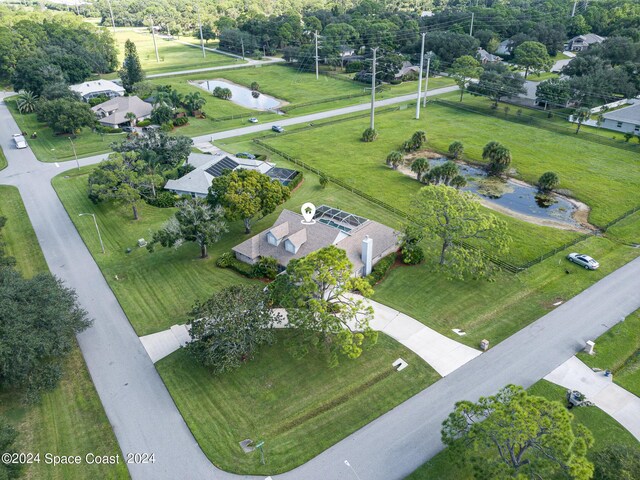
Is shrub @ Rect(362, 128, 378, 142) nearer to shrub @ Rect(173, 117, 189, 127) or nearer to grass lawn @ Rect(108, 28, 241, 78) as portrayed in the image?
shrub @ Rect(173, 117, 189, 127)

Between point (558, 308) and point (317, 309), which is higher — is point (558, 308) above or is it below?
below

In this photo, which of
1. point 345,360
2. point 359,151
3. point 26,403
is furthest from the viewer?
point 359,151

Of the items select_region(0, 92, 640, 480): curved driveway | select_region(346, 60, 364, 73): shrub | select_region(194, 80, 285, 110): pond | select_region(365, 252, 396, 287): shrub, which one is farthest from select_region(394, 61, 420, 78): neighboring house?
select_region(0, 92, 640, 480): curved driveway

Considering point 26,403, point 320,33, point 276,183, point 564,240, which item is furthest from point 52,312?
point 320,33

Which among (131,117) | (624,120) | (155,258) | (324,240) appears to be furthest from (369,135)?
(131,117)

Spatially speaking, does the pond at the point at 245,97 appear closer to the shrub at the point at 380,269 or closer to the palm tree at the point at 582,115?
the palm tree at the point at 582,115

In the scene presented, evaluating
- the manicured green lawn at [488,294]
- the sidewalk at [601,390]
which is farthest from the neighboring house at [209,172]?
the sidewalk at [601,390]

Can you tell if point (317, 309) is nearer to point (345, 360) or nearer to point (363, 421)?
point (345, 360)
